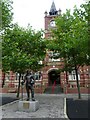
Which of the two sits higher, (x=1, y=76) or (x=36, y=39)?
(x=36, y=39)

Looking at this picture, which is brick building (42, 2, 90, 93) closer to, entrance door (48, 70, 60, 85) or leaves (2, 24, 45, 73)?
entrance door (48, 70, 60, 85)

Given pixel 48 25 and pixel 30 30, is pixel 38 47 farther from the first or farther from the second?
pixel 48 25

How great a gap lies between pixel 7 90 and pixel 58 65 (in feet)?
31.9

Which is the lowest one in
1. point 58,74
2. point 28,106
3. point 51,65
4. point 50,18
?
point 28,106

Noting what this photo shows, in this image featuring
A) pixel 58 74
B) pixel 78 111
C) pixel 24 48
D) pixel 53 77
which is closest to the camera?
pixel 78 111

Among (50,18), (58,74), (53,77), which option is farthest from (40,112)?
(50,18)

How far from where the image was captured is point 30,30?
81.7ft

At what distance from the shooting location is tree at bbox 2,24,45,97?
20250 mm

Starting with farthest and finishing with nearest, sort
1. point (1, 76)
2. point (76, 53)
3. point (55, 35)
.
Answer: point (1, 76), point (55, 35), point (76, 53)

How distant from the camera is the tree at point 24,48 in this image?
2025 centimetres

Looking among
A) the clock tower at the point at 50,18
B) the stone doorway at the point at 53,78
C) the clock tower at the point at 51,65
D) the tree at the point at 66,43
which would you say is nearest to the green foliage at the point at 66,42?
the tree at the point at 66,43

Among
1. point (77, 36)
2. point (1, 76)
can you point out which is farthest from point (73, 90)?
point (77, 36)

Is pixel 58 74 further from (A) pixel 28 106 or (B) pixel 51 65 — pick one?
(A) pixel 28 106

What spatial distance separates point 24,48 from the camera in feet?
79.1
